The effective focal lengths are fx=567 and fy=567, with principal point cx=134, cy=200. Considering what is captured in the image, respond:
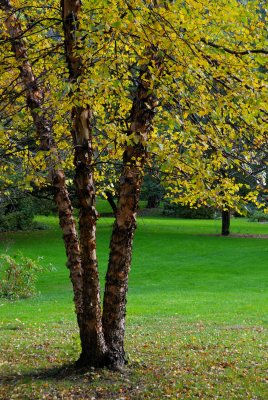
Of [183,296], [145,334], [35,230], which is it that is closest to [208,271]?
[183,296]

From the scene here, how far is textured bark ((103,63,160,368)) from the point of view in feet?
24.7

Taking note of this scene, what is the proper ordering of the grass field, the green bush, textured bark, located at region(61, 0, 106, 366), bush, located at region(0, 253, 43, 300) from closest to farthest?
textured bark, located at region(61, 0, 106, 366)
the grass field
bush, located at region(0, 253, 43, 300)
the green bush

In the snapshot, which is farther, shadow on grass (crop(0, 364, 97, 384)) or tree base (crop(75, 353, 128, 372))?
tree base (crop(75, 353, 128, 372))

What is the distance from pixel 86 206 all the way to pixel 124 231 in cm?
68

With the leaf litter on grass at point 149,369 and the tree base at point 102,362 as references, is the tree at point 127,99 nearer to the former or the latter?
the tree base at point 102,362

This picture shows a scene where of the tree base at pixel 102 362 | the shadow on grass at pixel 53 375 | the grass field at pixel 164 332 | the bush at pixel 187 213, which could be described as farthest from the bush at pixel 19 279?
the bush at pixel 187 213

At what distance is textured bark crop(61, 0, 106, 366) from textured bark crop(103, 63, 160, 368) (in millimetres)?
201

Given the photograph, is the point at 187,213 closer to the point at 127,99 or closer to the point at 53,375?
the point at 53,375

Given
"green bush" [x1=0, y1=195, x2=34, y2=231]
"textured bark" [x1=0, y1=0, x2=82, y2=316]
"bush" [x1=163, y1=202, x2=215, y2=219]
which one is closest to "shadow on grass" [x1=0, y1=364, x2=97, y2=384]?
"textured bark" [x1=0, y1=0, x2=82, y2=316]

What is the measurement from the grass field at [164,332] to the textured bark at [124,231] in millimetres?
659

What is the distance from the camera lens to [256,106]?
5.48 m

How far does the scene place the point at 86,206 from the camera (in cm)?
739

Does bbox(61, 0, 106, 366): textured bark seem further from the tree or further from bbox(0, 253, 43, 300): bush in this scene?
bbox(0, 253, 43, 300): bush

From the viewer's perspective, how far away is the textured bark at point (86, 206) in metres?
6.92
